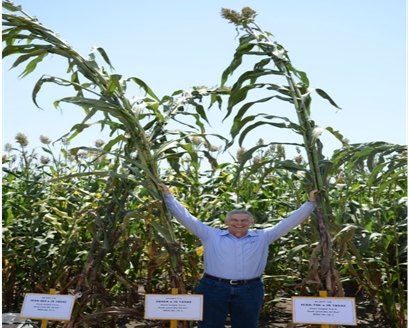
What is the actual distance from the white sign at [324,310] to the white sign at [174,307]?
1.89 feet

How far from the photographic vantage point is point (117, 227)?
3.26m

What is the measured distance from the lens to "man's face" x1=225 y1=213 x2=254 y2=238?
→ 301 centimetres

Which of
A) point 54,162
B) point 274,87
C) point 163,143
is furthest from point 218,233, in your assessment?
point 54,162

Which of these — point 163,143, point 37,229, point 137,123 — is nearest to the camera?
point 137,123

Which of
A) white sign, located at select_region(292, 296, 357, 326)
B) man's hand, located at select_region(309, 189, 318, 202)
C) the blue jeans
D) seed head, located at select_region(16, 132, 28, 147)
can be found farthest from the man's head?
seed head, located at select_region(16, 132, 28, 147)

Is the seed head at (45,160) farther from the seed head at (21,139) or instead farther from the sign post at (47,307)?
the sign post at (47,307)

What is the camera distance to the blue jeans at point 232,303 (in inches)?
114

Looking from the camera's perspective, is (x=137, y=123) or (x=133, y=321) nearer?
(x=137, y=123)

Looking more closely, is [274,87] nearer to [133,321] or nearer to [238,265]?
[238,265]

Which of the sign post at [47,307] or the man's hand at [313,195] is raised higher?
the man's hand at [313,195]

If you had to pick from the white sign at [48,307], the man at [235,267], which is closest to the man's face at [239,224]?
the man at [235,267]

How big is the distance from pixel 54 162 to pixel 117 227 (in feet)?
5.91

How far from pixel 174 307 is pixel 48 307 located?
2.62 ft

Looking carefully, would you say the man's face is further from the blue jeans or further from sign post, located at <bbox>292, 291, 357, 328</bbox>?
sign post, located at <bbox>292, 291, 357, 328</bbox>
